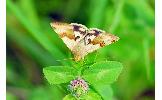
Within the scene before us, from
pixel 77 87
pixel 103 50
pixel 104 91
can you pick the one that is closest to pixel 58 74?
pixel 77 87

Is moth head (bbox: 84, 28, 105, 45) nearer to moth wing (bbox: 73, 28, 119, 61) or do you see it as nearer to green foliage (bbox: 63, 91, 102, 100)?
moth wing (bbox: 73, 28, 119, 61)

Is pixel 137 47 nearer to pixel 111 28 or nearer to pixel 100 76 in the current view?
pixel 111 28

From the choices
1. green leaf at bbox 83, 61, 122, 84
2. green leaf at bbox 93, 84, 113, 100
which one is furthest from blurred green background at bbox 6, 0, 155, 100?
green leaf at bbox 83, 61, 122, 84

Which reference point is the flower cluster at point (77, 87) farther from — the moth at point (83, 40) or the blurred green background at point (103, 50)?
the blurred green background at point (103, 50)

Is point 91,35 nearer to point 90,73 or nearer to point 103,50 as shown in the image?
point 90,73

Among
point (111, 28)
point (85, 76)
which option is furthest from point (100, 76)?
point (111, 28)

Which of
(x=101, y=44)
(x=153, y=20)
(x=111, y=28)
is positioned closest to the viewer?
(x=101, y=44)
